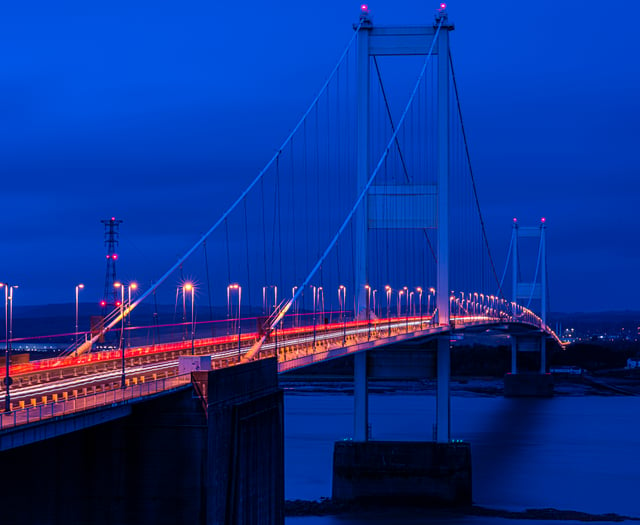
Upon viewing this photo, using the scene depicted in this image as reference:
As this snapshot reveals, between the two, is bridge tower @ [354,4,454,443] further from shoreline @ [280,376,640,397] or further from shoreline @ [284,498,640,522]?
shoreline @ [280,376,640,397]

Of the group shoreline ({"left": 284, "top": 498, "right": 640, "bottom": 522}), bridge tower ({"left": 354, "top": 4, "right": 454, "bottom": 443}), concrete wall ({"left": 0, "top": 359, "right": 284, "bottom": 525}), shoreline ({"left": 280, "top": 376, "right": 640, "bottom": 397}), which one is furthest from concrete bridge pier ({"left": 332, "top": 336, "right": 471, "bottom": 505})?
shoreline ({"left": 280, "top": 376, "right": 640, "bottom": 397})

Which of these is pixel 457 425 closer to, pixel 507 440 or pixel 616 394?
pixel 507 440

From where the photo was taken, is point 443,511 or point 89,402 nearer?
point 89,402

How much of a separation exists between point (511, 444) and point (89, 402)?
123 ft

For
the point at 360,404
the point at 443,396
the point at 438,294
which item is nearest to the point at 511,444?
the point at 438,294

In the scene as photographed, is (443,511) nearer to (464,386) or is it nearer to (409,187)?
(409,187)

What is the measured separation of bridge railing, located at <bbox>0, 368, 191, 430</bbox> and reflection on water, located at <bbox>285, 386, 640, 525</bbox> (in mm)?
13947

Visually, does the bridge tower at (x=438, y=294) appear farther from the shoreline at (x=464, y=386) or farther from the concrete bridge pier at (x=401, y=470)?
the shoreline at (x=464, y=386)

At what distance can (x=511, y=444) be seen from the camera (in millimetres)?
53562

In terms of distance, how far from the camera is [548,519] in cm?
3491

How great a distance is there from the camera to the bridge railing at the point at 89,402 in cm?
1608

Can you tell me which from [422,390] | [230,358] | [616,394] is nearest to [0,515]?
[230,358]

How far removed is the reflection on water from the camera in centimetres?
3841

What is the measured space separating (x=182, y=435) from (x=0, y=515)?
131 inches
